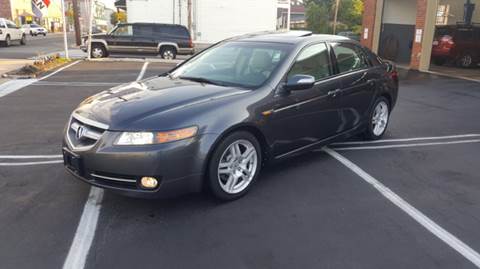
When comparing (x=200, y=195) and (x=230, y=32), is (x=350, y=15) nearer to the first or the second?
(x=230, y=32)

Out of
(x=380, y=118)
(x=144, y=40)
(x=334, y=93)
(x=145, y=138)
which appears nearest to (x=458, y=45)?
(x=144, y=40)

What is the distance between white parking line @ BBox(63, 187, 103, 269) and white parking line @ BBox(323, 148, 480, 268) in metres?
2.83

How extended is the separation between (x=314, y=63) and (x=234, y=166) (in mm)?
1698

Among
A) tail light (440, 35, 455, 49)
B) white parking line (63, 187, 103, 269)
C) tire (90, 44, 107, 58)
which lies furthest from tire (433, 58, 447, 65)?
white parking line (63, 187, 103, 269)

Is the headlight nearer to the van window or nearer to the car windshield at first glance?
the car windshield

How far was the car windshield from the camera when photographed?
4707mm

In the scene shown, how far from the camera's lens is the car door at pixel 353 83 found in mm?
5488

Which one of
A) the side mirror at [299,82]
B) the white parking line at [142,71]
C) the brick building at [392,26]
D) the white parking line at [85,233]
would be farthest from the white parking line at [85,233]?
the brick building at [392,26]

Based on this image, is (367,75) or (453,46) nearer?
(367,75)

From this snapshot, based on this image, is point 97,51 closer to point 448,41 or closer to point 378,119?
point 448,41

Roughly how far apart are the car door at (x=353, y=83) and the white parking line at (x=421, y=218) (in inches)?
25.6

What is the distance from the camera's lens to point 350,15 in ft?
195

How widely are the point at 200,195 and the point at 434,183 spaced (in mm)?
2605

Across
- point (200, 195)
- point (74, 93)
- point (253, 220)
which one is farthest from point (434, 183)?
point (74, 93)
